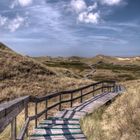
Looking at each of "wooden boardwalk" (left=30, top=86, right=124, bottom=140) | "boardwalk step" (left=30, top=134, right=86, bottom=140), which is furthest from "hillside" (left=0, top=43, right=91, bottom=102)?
"boardwalk step" (left=30, top=134, right=86, bottom=140)

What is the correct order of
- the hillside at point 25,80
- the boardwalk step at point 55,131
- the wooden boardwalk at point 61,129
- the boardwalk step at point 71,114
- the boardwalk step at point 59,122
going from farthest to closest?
the hillside at point 25,80
the boardwalk step at point 71,114
the boardwalk step at point 59,122
the boardwalk step at point 55,131
the wooden boardwalk at point 61,129

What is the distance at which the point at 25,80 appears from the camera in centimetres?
3984

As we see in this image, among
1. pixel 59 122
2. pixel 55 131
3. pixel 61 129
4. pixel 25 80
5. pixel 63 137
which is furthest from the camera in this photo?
pixel 25 80

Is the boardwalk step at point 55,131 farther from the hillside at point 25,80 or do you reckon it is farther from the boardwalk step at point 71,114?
the hillside at point 25,80

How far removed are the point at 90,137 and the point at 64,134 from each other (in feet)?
3.47

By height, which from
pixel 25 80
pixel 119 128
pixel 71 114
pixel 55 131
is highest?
pixel 119 128

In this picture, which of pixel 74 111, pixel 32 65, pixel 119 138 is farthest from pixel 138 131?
pixel 32 65

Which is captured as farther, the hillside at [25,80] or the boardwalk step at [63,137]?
the hillside at [25,80]

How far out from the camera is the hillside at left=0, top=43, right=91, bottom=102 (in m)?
35.4

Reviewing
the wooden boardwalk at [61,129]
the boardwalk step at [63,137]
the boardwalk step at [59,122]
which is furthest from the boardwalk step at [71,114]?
the boardwalk step at [63,137]

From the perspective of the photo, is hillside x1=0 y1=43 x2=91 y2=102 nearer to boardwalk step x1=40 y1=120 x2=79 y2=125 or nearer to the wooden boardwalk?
the wooden boardwalk

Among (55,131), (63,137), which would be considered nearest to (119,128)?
(63,137)

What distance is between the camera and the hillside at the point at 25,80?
35406 mm

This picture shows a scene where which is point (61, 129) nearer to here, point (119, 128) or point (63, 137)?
point (63, 137)
